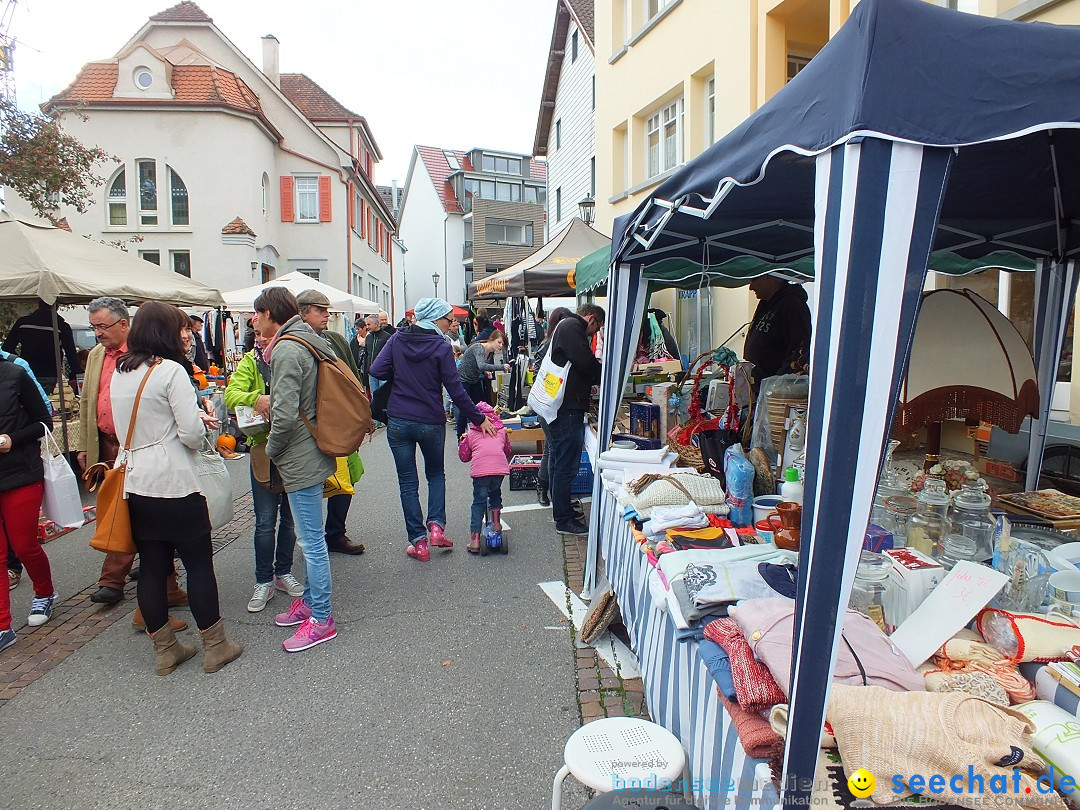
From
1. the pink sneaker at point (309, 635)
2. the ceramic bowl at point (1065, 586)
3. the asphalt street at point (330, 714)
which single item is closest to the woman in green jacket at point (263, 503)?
the asphalt street at point (330, 714)

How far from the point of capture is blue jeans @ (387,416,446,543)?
4.88m

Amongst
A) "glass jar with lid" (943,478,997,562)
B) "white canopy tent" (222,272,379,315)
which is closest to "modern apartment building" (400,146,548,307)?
"white canopy tent" (222,272,379,315)

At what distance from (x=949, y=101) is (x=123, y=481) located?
3750mm

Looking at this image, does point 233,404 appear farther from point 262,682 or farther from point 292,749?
point 292,749

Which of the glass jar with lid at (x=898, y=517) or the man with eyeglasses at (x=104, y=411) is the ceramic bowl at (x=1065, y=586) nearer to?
the glass jar with lid at (x=898, y=517)

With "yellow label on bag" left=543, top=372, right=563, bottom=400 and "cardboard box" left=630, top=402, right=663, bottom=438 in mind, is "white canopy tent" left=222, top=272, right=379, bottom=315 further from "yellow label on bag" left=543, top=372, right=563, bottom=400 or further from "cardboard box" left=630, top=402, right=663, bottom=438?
"cardboard box" left=630, top=402, right=663, bottom=438

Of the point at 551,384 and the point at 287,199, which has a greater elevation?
the point at 287,199

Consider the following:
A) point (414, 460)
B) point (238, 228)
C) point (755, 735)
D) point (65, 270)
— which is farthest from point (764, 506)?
point (238, 228)

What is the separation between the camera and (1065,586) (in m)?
2.23

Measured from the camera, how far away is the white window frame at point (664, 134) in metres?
11.6

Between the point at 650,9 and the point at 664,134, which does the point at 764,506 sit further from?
the point at 650,9

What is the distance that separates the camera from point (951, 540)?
8.55ft

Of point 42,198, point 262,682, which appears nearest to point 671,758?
point 262,682

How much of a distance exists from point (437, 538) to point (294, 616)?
57.0 inches
